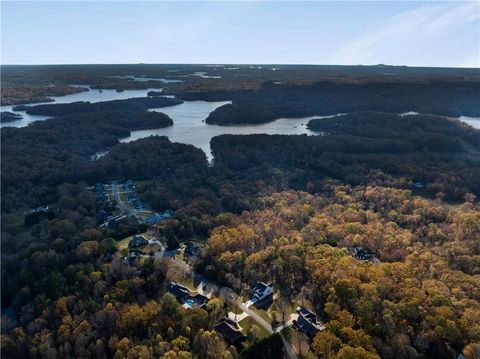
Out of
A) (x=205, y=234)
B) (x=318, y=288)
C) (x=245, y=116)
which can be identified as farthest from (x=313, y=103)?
(x=318, y=288)

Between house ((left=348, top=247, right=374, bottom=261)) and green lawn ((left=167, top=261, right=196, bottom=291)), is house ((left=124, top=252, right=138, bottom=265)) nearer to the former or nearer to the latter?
green lawn ((left=167, top=261, right=196, bottom=291))

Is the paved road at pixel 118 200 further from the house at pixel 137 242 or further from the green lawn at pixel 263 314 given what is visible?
the green lawn at pixel 263 314

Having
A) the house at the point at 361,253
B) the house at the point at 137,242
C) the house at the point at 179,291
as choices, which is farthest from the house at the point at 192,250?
the house at the point at 361,253

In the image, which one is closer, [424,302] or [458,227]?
[424,302]

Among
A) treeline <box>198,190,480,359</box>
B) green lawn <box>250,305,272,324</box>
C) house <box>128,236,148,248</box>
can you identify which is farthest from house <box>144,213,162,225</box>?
green lawn <box>250,305,272,324</box>

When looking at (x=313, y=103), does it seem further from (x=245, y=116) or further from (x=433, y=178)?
(x=433, y=178)

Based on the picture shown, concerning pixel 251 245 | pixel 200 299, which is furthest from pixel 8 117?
pixel 200 299

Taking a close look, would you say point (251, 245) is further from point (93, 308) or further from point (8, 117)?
point (8, 117)
